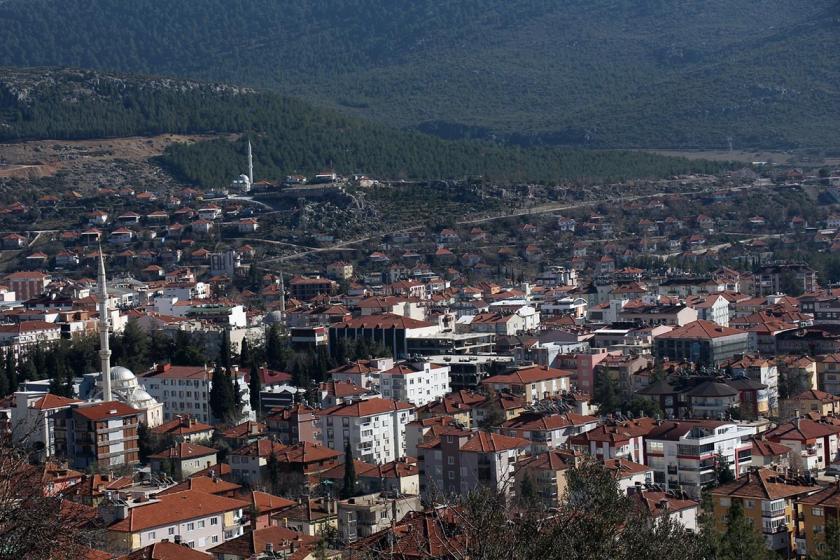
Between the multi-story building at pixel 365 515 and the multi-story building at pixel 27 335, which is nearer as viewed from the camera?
the multi-story building at pixel 365 515

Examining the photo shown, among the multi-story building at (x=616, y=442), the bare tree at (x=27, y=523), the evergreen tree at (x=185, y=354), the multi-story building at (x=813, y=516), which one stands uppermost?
the bare tree at (x=27, y=523)

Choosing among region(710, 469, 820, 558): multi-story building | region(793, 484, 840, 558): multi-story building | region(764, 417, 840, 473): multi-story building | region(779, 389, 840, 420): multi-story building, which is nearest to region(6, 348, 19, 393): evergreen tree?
region(779, 389, 840, 420): multi-story building

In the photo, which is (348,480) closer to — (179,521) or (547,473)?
(547,473)

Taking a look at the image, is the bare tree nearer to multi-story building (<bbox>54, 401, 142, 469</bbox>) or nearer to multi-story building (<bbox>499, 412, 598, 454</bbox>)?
multi-story building (<bbox>499, 412, 598, 454</bbox>)

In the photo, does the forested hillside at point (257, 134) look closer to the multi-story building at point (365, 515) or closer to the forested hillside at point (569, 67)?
the forested hillside at point (569, 67)

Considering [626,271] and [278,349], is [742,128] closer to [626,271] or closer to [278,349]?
[626,271]

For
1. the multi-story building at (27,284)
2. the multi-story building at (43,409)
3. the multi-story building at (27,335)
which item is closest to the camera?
the multi-story building at (43,409)

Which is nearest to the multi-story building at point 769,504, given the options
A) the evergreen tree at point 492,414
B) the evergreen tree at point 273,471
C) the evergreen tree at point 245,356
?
the evergreen tree at point 273,471
